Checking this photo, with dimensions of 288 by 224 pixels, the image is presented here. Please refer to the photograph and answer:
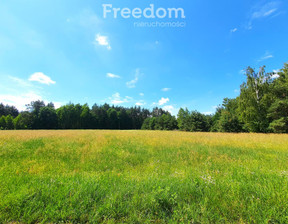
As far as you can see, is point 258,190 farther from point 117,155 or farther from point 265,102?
point 265,102

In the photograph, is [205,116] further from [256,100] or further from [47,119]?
[47,119]

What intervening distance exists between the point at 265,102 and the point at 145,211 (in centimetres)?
2878

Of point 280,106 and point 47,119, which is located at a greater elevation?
point 280,106

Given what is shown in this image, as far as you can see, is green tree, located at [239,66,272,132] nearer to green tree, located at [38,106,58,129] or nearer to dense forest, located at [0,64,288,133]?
dense forest, located at [0,64,288,133]

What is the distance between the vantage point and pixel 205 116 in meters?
46.4

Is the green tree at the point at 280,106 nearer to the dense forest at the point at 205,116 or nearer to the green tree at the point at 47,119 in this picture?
the dense forest at the point at 205,116

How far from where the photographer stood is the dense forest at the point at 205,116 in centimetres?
1964

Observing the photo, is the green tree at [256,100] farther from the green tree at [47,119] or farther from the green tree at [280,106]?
the green tree at [47,119]

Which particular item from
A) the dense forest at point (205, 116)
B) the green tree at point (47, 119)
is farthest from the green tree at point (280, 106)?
the green tree at point (47, 119)

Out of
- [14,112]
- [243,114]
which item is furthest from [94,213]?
A: [14,112]

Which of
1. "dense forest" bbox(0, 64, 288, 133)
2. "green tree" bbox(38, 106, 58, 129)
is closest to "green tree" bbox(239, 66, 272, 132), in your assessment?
"dense forest" bbox(0, 64, 288, 133)

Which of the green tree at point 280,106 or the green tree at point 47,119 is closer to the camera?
the green tree at point 280,106

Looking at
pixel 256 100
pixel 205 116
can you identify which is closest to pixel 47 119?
pixel 205 116

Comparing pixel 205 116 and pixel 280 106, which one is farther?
pixel 205 116
